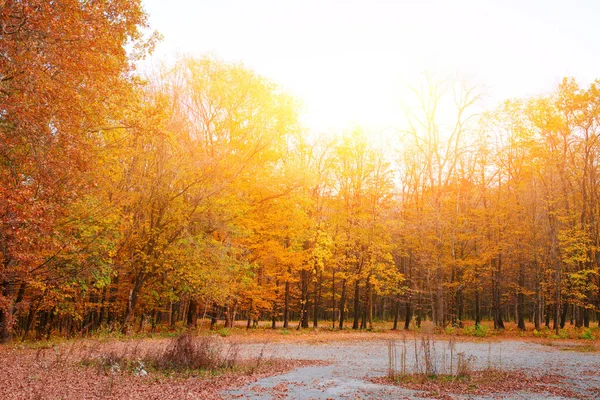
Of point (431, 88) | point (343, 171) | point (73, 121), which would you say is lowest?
point (73, 121)

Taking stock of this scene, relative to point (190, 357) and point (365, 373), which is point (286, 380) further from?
point (190, 357)

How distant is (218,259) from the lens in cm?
2170

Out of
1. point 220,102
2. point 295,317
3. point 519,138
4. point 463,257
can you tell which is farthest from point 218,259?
point 295,317

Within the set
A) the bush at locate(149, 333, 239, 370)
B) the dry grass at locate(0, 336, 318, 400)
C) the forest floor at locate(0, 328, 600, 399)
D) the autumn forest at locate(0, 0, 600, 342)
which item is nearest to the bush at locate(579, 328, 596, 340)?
the autumn forest at locate(0, 0, 600, 342)

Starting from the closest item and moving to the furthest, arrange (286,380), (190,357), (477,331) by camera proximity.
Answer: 1. (286,380)
2. (190,357)
3. (477,331)

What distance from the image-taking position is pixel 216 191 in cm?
2275

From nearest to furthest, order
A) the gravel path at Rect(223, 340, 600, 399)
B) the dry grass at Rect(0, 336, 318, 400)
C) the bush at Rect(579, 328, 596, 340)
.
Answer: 1. the dry grass at Rect(0, 336, 318, 400)
2. the gravel path at Rect(223, 340, 600, 399)
3. the bush at Rect(579, 328, 596, 340)

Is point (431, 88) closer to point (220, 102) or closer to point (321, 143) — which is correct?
point (321, 143)

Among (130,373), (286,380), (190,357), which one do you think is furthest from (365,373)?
(130,373)

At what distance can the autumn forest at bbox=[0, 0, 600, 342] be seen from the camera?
945 centimetres

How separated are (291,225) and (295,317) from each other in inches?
1412

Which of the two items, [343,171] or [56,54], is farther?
[343,171]

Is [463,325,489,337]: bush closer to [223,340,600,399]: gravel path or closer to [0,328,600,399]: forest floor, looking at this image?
[223,340,600,399]: gravel path

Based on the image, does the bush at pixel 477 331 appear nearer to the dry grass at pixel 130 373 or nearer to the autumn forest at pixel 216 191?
the autumn forest at pixel 216 191
